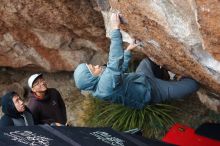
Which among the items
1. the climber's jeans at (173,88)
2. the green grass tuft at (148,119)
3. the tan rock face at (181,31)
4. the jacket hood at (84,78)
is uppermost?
the tan rock face at (181,31)

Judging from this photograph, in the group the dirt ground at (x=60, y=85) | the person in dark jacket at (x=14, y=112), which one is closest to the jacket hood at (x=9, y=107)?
the person in dark jacket at (x=14, y=112)

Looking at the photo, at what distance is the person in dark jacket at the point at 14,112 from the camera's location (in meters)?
5.39

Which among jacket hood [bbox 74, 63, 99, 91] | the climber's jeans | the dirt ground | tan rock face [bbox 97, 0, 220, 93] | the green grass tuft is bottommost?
the green grass tuft

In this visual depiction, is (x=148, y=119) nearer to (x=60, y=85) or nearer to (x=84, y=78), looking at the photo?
(x=60, y=85)

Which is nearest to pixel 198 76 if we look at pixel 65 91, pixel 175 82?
pixel 175 82

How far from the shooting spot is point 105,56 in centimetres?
785

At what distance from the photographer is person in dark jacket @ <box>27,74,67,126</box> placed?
19.0 feet

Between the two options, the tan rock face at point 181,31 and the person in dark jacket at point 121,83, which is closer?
the tan rock face at point 181,31

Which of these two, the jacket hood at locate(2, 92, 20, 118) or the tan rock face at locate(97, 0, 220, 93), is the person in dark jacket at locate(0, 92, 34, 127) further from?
the tan rock face at locate(97, 0, 220, 93)

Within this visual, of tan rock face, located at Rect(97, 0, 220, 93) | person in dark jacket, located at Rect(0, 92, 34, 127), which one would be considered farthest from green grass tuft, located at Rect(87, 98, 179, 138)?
tan rock face, located at Rect(97, 0, 220, 93)

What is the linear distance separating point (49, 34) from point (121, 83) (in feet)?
10.6

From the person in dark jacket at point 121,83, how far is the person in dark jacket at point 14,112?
118cm

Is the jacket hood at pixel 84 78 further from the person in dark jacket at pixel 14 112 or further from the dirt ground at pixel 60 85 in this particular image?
the dirt ground at pixel 60 85

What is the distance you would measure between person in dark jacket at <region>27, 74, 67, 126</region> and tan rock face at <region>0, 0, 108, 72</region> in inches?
45.6
